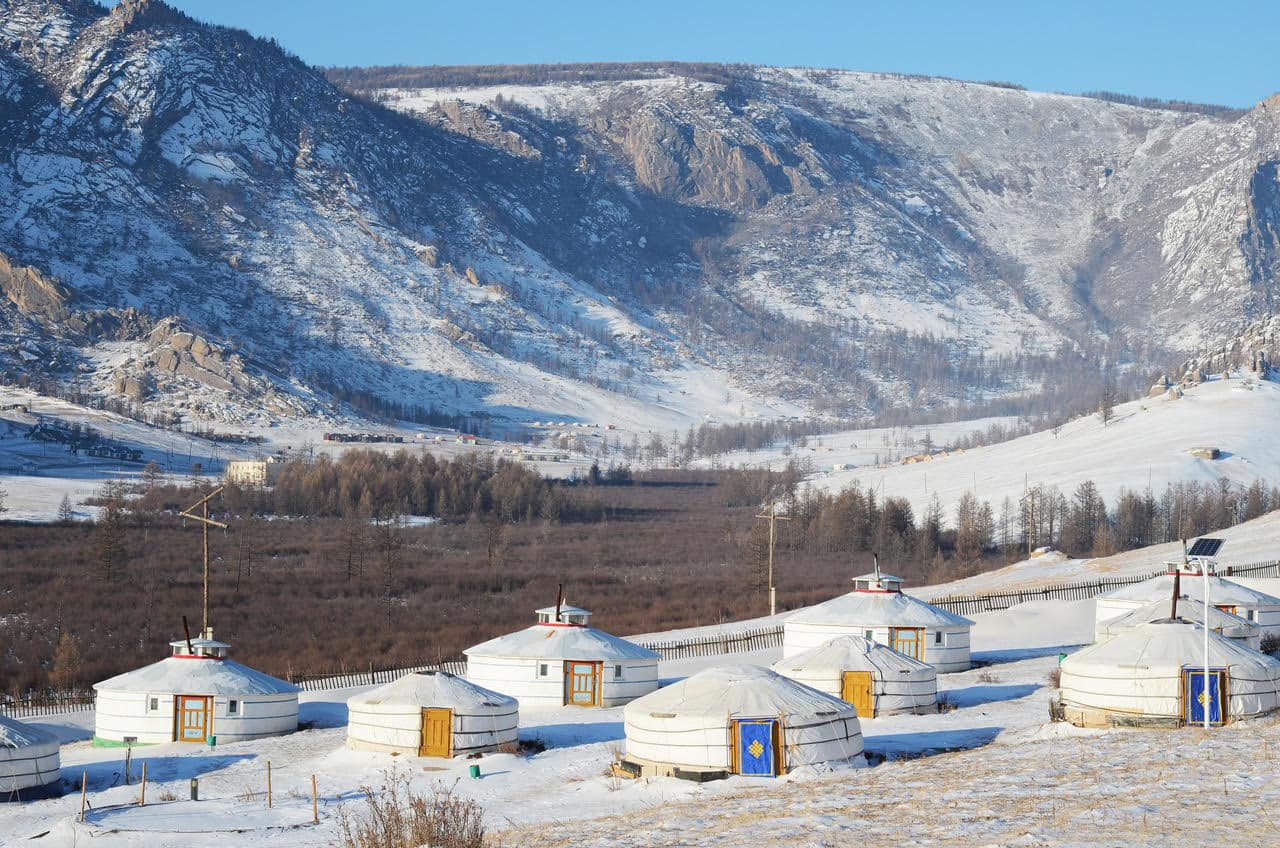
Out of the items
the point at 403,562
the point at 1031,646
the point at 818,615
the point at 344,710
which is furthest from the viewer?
the point at 403,562

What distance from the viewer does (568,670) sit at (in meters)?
44.5

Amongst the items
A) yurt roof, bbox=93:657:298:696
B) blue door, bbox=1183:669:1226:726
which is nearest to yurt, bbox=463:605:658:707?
yurt roof, bbox=93:657:298:696

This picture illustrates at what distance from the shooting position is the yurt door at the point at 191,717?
40.9 m

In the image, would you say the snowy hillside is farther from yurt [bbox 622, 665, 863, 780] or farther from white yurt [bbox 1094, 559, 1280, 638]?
yurt [bbox 622, 665, 863, 780]

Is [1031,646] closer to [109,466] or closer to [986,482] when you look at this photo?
[986,482]

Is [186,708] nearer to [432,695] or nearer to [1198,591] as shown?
[432,695]

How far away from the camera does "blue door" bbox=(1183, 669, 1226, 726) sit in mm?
34656

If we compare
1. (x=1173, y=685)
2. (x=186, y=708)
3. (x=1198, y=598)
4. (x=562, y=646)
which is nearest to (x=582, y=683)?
(x=562, y=646)

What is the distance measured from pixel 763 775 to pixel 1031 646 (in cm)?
2524

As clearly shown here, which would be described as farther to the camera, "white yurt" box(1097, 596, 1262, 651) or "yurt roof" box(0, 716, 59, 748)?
"white yurt" box(1097, 596, 1262, 651)

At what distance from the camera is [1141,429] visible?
139875 mm

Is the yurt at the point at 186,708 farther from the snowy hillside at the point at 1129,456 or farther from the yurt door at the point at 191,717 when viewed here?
the snowy hillside at the point at 1129,456

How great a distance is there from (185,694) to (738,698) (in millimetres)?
15383

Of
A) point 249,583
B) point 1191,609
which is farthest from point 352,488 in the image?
point 1191,609
